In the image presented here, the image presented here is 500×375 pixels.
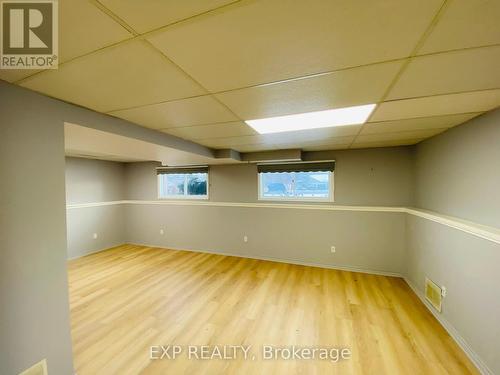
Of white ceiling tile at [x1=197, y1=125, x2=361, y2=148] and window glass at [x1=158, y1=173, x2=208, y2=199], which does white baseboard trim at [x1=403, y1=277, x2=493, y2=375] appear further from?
window glass at [x1=158, y1=173, x2=208, y2=199]

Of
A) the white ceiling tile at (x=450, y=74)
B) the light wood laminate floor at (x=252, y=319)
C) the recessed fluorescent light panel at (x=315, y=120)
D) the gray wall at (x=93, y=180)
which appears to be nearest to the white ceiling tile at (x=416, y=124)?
the recessed fluorescent light panel at (x=315, y=120)

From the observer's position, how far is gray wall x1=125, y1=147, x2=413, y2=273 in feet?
11.4

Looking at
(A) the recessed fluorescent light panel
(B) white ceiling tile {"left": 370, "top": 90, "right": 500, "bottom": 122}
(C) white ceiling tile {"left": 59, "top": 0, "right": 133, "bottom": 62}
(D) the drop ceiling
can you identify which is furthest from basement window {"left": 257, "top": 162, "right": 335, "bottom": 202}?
(C) white ceiling tile {"left": 59, "top": 0, "right": 133, "bottom": 62}

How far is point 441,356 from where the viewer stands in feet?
6.13

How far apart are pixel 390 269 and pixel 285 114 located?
331cm

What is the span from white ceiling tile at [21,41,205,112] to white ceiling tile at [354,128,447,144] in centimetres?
233

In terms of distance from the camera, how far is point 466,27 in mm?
805

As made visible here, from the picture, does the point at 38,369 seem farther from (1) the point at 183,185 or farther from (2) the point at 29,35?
(1) the point at 183,185

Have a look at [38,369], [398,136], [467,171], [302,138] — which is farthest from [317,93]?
[38,369]

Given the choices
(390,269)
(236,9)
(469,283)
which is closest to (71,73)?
(236,9)

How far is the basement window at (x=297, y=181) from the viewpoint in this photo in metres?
3.85

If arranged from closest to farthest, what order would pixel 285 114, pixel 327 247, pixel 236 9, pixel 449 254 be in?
pixel 236 9
pixel 285 114
pixel 449 254
pixel 327 247

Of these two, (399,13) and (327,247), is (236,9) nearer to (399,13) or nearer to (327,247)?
(399,13)

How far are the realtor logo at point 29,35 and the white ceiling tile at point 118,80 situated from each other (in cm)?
8
